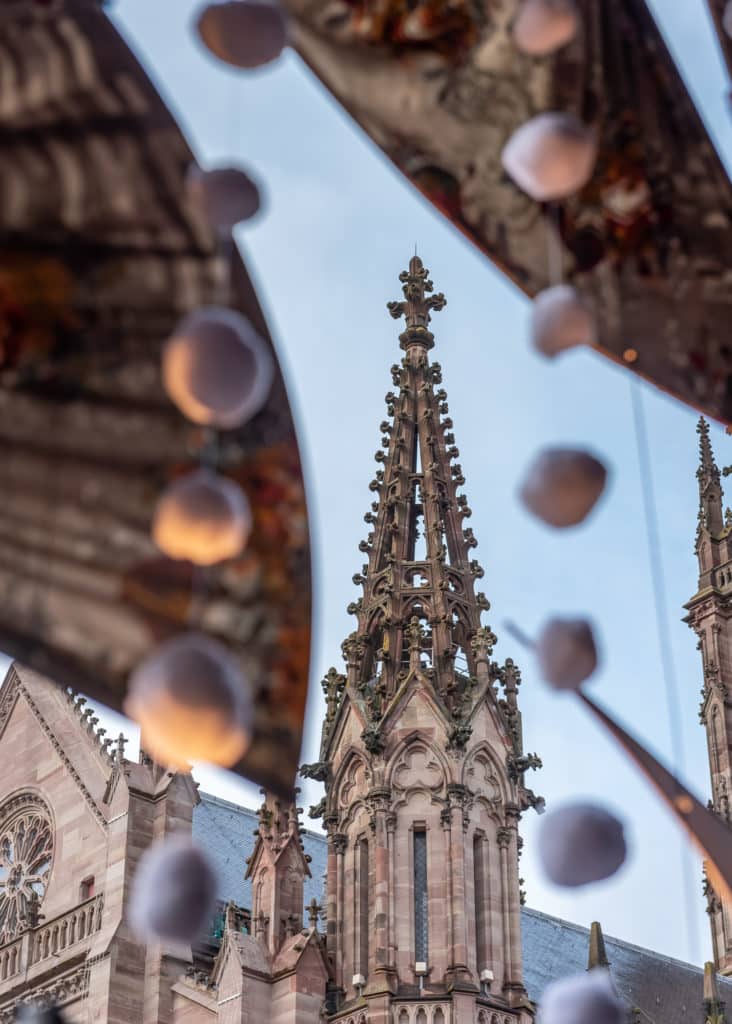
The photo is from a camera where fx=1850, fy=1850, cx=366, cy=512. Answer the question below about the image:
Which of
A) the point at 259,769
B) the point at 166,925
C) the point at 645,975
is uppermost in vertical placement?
the point at 645,975

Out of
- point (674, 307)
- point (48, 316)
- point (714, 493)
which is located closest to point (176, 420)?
point (48, 316)

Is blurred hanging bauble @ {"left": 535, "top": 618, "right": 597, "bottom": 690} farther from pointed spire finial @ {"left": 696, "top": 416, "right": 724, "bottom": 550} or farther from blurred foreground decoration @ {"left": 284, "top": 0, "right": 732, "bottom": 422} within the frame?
pointed spire finial @ {"left": 696, "top": 416, "right": 724, "bottom": 550}

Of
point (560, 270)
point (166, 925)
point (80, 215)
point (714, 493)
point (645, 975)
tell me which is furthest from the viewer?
point (714, 493)

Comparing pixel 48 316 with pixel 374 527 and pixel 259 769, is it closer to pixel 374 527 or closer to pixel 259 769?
pixel 259 769

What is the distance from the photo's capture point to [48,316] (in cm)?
928

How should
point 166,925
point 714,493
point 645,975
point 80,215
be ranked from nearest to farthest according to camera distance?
point 166,925, point 80,215, point 645,975, point 714,493

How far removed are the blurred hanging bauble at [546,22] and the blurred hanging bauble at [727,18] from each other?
76.9 inches

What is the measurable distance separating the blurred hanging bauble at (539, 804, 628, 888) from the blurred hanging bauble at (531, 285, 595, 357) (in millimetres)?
2162

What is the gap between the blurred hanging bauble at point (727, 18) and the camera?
1062 centimetres

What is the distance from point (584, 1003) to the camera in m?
8.27

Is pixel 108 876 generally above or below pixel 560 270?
above

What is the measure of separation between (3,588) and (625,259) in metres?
4.20

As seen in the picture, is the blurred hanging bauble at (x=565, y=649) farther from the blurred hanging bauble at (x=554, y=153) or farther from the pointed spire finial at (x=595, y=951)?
the pointed spire finial at (x=595, y=951)

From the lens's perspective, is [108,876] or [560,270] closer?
[560,270]
